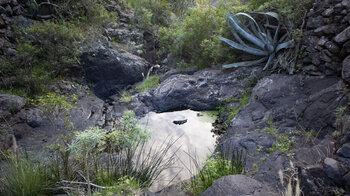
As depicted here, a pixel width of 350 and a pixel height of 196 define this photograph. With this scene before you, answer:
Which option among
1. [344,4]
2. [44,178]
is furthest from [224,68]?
[44,178]

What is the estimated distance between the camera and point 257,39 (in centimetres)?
497

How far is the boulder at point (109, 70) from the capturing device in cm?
613

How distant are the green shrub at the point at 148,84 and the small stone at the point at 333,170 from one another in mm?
5145

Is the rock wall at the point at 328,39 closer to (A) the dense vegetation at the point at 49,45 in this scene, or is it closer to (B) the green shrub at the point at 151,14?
(A) the dense vegetation at the point at 49,45

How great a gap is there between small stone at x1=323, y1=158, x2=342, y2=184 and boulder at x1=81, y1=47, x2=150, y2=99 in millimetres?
5186

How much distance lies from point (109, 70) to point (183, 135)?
3.91 metres

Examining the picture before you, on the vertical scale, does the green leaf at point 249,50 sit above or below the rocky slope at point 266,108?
above

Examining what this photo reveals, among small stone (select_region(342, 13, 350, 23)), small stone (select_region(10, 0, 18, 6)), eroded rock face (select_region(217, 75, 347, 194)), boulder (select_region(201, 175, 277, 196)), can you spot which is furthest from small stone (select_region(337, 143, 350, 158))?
small stone (select_region(10, 0, 18, 6))

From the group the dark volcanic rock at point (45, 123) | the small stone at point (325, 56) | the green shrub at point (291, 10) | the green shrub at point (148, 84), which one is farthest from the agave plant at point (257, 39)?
the dark volcanic rock at point (45, 123)

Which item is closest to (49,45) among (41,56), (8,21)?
(41,56)

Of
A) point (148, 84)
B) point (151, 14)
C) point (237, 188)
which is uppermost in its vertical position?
point (151, 14)

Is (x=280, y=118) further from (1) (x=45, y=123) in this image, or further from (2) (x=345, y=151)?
(1) (x=45, y=123)

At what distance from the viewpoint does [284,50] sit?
14.9 feet

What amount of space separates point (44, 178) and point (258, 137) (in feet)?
9.84
